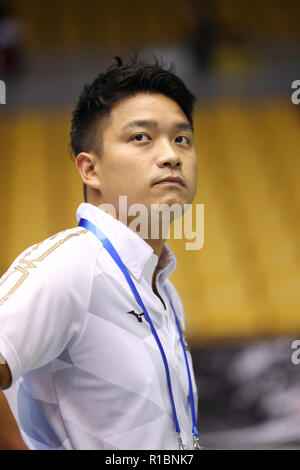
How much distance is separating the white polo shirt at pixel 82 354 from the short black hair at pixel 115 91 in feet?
0.60

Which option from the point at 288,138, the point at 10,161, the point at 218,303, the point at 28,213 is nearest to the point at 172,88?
the point at 218,303

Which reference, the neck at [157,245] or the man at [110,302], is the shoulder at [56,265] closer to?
the man at [110,302]

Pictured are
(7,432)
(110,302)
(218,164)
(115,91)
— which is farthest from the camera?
(218,164)

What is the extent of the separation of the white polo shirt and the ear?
0.10 m

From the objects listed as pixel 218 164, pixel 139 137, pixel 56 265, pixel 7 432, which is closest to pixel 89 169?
pixel 139 137

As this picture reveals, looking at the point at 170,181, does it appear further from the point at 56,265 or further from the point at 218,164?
the point at 218,164

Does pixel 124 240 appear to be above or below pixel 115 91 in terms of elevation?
below

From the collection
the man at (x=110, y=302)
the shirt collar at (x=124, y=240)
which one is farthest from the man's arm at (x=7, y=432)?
the shirt collar at (x=124, y=240)

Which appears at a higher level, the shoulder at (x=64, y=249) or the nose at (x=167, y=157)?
the nose at (x=167, y=157)

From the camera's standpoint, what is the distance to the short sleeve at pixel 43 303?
76 cm

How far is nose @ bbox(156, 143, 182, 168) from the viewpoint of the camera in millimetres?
929

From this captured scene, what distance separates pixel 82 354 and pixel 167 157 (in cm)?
31

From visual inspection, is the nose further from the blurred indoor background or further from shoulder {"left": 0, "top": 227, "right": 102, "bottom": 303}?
the blurred indoor background

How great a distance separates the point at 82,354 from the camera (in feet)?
2.78
